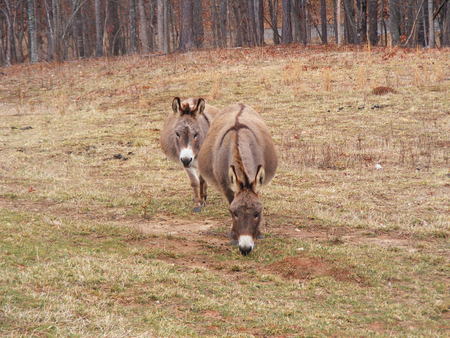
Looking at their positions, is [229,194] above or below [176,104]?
below

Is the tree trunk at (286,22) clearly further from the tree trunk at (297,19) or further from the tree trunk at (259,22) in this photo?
the tree trunk at (297,19)

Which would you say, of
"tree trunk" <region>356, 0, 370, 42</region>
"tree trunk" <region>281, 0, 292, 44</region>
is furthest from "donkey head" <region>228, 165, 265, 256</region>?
"tree trunk" <region>356, 0, 370, 42</region>

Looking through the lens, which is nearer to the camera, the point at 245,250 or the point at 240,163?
the point at 245,250

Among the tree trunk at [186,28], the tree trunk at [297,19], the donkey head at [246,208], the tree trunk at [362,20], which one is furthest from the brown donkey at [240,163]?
the tree trunk at [297,19]

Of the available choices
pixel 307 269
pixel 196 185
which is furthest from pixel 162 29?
pixel 307 269

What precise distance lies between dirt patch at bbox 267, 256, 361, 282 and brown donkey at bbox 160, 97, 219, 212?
2.86m

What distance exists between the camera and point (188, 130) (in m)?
11.0

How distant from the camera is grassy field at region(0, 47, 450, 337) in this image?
6.65m

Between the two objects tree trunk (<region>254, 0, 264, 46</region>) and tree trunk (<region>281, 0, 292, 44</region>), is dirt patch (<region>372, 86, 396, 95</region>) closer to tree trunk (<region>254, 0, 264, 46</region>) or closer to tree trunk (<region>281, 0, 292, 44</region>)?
tree trunk (<region>281, 0, 292, 44</region>)

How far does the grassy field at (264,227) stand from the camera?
21.8ft

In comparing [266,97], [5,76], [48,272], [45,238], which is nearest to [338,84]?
[266,97]

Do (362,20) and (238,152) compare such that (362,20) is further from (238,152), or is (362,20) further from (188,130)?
(238,152)

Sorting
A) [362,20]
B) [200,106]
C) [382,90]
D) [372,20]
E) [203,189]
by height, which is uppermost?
[362,20]

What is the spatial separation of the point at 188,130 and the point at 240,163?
2552mm
